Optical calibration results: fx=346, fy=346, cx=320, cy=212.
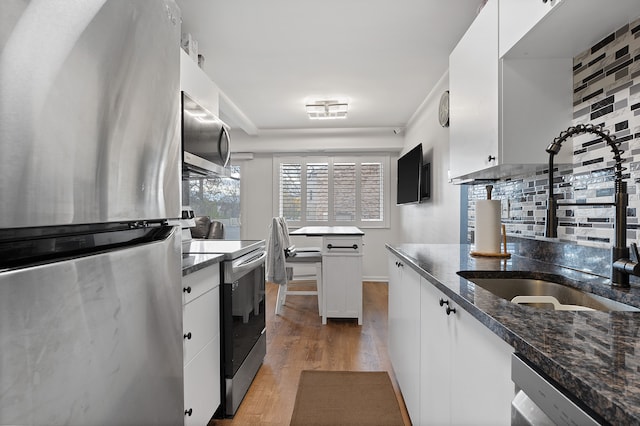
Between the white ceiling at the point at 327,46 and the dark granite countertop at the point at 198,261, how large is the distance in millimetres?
1610

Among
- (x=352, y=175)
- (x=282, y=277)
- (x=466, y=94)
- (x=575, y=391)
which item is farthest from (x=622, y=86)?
(x=352, y=175)

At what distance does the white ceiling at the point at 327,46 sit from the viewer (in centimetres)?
226

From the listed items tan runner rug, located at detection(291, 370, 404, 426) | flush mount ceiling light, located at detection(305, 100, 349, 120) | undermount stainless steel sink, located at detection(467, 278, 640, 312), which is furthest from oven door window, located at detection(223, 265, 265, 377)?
flush mount ceiling light, located at detection(305, 100, 349, 120)

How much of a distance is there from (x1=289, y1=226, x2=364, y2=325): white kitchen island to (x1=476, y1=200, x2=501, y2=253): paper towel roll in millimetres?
1632

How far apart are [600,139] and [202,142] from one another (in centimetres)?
177

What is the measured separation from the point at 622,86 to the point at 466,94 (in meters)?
0.75

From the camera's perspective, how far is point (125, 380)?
73cm

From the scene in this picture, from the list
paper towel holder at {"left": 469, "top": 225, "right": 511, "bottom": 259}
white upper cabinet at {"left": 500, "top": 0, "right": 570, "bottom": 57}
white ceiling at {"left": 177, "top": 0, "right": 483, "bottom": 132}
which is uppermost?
white ceiling at {"left": 177, "top": 0, "right": 483, "bottom": 132}

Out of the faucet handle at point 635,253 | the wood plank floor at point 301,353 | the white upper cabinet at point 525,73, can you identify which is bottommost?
the wood plank floor at point 301,353

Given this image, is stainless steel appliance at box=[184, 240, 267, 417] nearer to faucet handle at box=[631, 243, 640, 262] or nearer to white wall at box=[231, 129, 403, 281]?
faucet handle at box=[631, 243, 640, 262]

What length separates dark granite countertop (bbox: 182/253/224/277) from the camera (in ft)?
4.63

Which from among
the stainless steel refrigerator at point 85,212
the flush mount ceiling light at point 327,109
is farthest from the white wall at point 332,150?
the stainless steel refrigerator at point 85,212

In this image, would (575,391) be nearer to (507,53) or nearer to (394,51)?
(507,53)

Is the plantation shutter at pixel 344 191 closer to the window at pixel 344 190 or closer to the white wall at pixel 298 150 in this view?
the window at pixel 344 190
